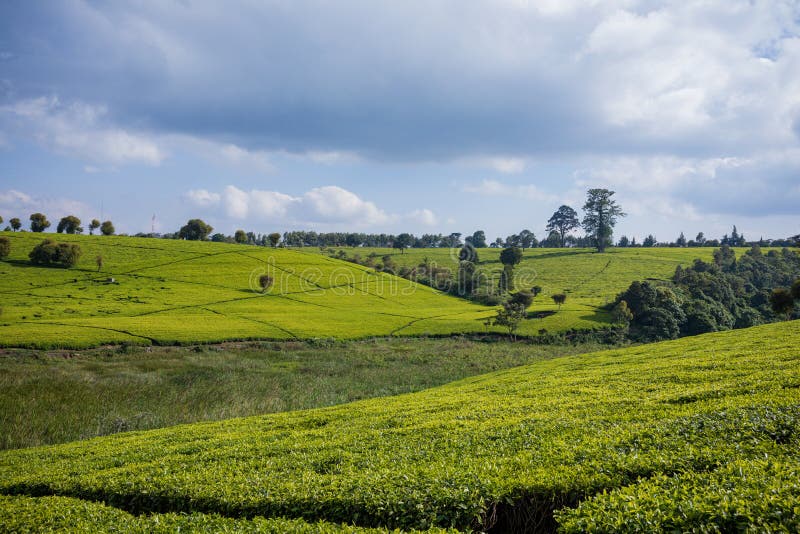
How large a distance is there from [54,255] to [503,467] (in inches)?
4291

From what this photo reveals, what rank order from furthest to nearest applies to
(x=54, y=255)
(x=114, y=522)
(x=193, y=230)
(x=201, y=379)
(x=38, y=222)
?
(x=193, y=230), (x=38, y=222), (x=54, y=255), (x=201, y=379), (x=114, y=522)

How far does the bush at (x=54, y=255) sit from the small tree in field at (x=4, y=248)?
4256mm

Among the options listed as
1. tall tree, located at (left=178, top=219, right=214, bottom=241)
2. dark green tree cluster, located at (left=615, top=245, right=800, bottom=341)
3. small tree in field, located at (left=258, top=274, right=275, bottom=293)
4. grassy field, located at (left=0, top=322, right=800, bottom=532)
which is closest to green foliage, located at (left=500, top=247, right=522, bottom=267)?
dark green tree cluster, located at (left=615, top=245, right=800, bottom=341)

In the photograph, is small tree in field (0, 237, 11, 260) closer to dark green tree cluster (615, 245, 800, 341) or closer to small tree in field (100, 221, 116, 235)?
small tree in field (100, 221, 116, 235)

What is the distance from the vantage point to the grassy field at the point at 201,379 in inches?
1032

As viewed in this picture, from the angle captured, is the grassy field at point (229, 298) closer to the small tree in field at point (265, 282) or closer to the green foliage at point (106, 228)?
the small tree in field at point (265, 282)

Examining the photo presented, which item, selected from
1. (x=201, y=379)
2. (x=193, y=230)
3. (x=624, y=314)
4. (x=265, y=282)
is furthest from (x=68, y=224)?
(x=624, y=314)

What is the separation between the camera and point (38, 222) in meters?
130

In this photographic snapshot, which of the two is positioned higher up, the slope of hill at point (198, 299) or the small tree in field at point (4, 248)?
the small tree in field at point (4, 248)

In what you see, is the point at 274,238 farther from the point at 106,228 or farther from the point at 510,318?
the point at 510,318

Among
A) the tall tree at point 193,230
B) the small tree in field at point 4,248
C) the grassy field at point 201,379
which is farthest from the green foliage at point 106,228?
the grassy field at point 201,379

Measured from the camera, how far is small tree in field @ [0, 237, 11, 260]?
88669 mm

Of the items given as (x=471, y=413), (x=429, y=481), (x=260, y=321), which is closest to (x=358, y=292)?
(x=260, y=321)

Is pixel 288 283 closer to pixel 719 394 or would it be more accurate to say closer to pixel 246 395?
pixel 246 395
